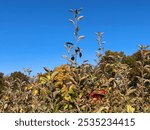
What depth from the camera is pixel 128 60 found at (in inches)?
3351

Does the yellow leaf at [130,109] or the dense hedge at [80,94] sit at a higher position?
the dense hedge at [80,94]

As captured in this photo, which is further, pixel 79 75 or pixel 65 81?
pixel 65 81

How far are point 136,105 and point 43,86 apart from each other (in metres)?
1.43

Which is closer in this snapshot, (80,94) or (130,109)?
(130,109)

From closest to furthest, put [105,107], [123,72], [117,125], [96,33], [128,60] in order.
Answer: [117,125], [105,107], [123,72], [96,33], [128,60]

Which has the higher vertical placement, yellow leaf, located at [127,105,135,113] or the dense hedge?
the dense hedge

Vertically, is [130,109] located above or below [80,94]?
below

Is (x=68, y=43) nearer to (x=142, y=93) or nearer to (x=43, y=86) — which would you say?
(x=43, y=86)

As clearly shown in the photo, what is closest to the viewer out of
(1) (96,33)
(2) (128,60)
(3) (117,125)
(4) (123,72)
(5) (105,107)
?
(3) (117,125)

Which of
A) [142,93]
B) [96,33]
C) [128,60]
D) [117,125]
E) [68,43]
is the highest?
[128,60]

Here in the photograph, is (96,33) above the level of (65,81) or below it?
above

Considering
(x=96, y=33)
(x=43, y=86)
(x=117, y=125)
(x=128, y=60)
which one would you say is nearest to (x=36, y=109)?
(x=43, y=86)

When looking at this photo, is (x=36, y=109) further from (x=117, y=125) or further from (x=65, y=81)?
(x=117, y=125)

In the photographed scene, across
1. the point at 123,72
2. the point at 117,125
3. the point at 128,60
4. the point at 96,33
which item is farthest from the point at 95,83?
the point at 128,60
